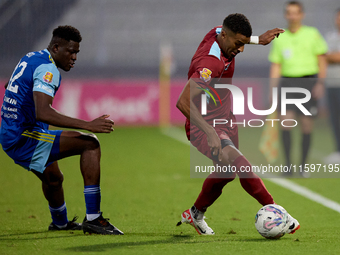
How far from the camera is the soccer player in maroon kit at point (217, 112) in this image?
158 inches

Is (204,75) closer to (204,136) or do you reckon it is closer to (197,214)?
(204,136)

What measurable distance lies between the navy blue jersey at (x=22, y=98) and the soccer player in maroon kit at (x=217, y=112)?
111 centimetres

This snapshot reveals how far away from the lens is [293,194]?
21.3ft

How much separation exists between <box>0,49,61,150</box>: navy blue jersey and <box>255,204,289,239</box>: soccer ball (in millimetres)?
1925

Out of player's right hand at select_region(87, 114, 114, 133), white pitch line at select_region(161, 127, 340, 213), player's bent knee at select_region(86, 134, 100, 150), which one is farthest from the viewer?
white pitch line at select_region(161, 127, 340, 213)

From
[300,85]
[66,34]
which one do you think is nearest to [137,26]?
[300,85]

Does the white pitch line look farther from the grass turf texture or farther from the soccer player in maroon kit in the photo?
the soccer player in maroon kit

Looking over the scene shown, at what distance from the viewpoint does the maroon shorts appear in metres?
4.37

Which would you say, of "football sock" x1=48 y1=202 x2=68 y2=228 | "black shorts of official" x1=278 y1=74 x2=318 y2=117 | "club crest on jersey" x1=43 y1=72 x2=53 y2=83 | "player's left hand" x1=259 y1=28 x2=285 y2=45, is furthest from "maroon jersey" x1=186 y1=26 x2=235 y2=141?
"black shorts of official" x1=278 y1=74 x2=318 y2=117

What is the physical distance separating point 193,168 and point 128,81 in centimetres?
637

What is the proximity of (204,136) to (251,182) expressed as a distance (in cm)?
55

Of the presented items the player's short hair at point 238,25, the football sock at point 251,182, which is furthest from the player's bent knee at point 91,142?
the player's short hair at point 238,25

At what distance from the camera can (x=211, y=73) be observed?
4.04m

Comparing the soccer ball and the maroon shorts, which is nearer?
the soccer ball
